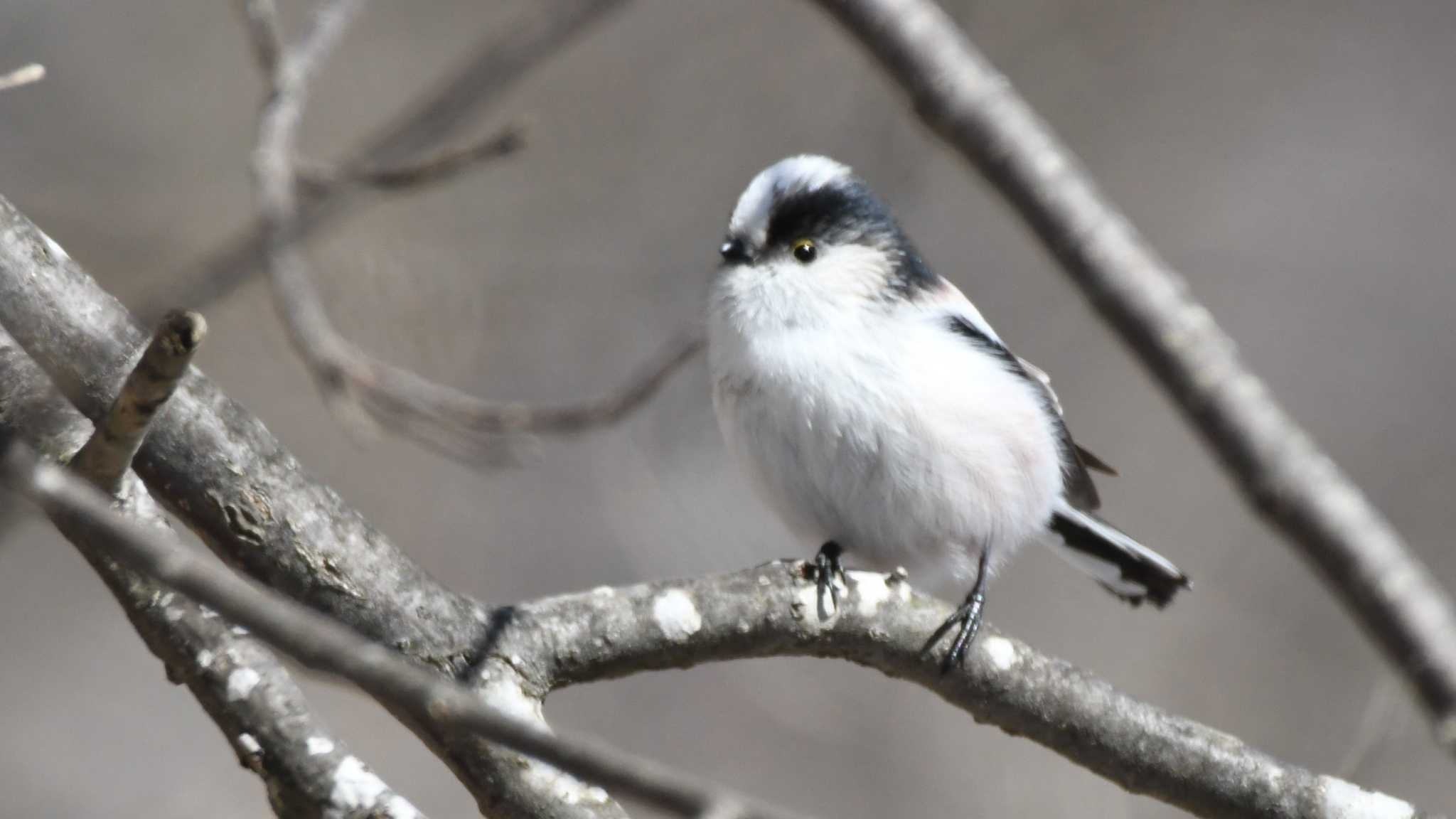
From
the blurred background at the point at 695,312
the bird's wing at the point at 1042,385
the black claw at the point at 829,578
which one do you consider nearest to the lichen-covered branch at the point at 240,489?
the black claw at the point at 829,578

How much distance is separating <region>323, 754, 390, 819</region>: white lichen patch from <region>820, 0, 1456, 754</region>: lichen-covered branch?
1.08 meters

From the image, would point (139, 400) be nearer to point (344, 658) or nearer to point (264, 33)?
point (344, 658)

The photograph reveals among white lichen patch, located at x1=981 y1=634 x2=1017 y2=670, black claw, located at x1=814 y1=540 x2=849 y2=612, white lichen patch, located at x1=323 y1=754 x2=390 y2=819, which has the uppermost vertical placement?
white lichen patch, located at x1=981 y1=634 x2=1017 y2=670

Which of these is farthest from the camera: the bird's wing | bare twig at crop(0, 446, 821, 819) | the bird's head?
the bird's wing

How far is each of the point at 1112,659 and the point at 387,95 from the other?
135 inches

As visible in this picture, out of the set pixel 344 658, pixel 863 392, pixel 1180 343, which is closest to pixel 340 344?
pixel 863 392

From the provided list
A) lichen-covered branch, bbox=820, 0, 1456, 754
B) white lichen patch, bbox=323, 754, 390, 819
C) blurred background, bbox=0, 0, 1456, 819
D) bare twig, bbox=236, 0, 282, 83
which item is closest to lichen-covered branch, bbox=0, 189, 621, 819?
white lichen patch, bbox=323, 754, 390, 819

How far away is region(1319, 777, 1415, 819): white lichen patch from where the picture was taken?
74.7 inches

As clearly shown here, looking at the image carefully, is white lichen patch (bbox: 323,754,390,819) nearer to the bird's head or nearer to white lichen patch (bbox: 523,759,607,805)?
white lichen patch (bbox: 523,759,607,805)

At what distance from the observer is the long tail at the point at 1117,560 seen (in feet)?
9.71

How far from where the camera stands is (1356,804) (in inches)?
74.9

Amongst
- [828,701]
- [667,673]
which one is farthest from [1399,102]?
[667,673]

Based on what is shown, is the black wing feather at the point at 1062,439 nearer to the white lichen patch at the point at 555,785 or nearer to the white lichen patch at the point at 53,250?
the white lichen patch at the point at 555,785

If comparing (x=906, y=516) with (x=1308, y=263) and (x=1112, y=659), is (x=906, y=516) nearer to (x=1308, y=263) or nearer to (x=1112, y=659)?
(x=1112, y=659)
